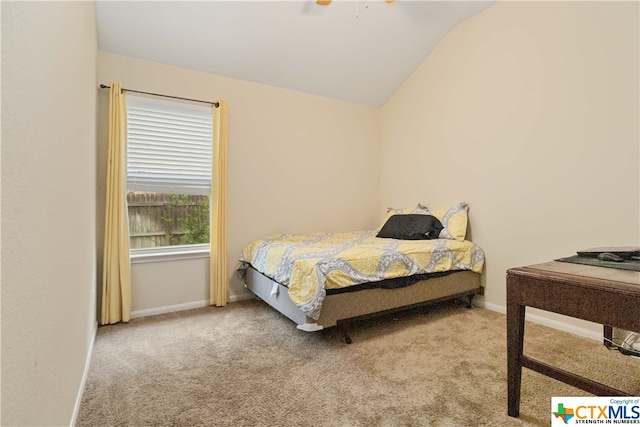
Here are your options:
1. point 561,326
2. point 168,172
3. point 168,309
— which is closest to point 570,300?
point 561,326

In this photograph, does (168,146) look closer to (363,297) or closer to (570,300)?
(363,297)

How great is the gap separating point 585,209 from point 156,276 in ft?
12.5

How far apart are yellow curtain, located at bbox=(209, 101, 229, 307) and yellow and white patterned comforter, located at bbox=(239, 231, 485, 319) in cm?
25

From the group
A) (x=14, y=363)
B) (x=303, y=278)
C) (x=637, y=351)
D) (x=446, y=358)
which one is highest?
(x=14, y=363)

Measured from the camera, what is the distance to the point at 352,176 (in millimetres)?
4344

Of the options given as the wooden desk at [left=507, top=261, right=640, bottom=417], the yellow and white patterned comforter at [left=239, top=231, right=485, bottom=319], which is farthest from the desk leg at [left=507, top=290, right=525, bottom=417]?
the yellow and white patterned comforter at [left=239, top=231, right=485, bottom=319]

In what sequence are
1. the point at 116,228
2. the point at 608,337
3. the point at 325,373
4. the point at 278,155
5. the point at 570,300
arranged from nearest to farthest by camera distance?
the point at 570,300 → the point at 608,337 → the point at 325,373 → the point at 116,228 → the point at 278,155

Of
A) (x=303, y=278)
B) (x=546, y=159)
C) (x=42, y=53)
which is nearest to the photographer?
(x=42, y=53)

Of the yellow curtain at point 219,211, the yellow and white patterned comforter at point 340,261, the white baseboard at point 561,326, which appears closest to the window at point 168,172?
the yellow curtain at point 219,211

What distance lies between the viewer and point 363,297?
2.45 meters

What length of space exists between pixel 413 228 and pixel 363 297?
126 cm

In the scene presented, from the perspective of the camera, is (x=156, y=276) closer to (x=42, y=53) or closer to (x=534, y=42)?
(x=42, y=53)

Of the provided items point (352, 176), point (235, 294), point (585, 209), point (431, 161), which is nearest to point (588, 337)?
point (585, 209)

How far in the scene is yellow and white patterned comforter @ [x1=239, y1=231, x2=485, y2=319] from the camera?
2252 millimetres
